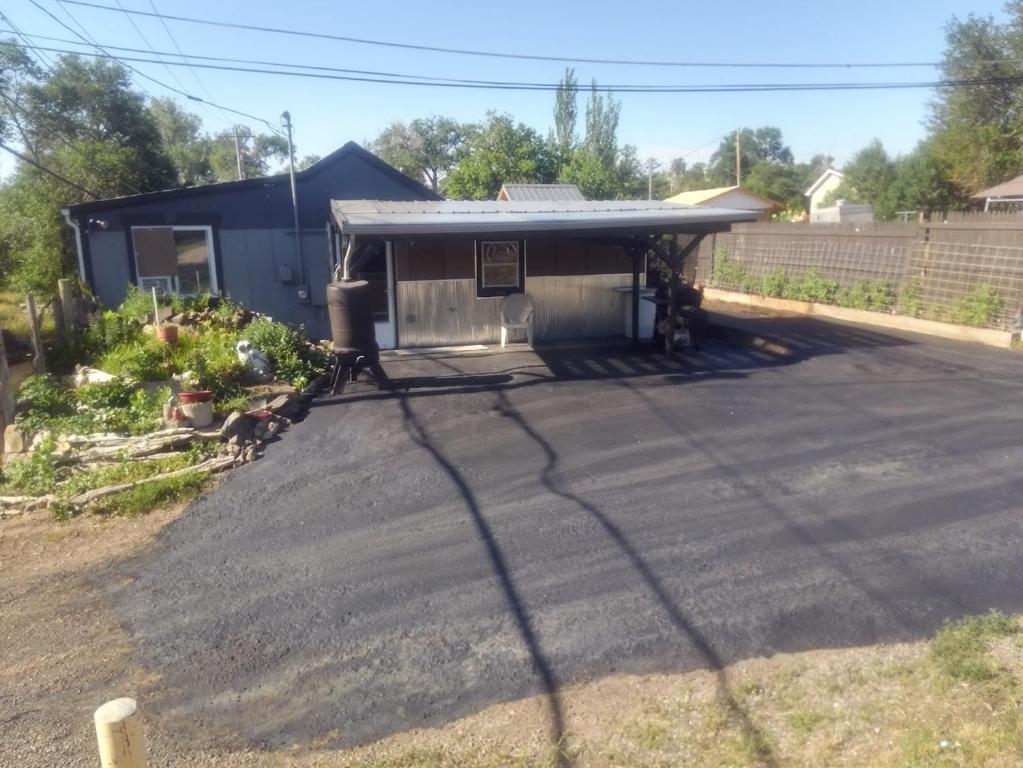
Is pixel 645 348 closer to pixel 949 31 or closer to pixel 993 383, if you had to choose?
pixel 993 383

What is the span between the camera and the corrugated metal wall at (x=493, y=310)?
13.3 metres

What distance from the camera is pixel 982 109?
110 ft

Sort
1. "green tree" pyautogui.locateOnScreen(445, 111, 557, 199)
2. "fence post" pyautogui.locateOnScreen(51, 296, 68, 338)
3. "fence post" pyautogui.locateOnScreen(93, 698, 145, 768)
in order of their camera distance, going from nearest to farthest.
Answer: "fence post" pyautogui.locateOnScreen(93, 698, 145, 768) → "fence post" pyautogui.locateOnScreen(51, 296, 68, 338) → "green tree" pyautogui.locateOnScreen(445, 111, 557, 199)

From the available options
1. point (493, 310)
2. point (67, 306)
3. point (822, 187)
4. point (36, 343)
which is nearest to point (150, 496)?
point (36, 343)

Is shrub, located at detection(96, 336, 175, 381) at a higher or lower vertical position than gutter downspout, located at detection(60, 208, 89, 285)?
lower

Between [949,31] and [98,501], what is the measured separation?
4016 cm

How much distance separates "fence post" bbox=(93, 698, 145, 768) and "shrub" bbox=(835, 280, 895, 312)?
52.7 feet

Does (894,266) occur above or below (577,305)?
above

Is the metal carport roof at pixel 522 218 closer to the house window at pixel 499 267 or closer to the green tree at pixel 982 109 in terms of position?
the house window at pixel 499 267

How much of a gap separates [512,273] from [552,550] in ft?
28.6

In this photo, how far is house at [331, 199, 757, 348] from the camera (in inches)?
472

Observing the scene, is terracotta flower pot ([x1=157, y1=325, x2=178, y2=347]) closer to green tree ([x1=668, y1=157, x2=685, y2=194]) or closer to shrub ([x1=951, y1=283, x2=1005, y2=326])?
shrub ([x1=951, y1=283, x2=1005, y2=326])

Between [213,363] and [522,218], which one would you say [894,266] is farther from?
[213,363]

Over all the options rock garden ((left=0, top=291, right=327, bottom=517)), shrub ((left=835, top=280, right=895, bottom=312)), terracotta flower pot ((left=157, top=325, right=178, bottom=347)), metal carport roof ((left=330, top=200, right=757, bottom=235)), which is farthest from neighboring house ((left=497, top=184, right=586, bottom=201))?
terracotta flower pot ((left=157, top=325, right=178, bottom=347))
